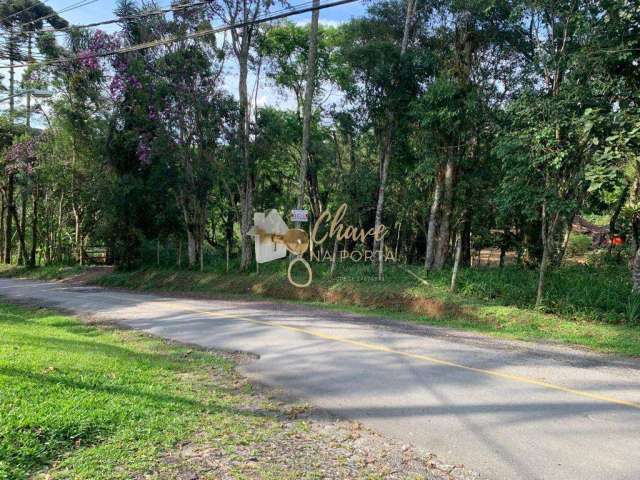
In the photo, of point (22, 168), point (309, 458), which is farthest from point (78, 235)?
point (309, 458)

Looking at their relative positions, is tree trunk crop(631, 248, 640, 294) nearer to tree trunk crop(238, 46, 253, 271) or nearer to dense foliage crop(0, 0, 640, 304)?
dense foliage crop(0, 0, 640, 304)

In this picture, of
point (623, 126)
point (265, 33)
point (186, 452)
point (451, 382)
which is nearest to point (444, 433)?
point (451, 382)


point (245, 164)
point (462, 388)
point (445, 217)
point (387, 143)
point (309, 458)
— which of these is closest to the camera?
point (309, 458)

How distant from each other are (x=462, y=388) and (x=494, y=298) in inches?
287

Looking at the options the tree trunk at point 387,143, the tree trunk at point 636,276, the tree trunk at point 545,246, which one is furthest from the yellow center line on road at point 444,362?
the tree trunk at point 387,143

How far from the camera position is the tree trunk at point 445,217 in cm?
1668

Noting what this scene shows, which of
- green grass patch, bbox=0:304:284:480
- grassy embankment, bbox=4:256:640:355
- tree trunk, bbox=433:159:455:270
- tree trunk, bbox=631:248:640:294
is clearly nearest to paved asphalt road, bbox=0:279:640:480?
green grass patch, bbox=0:304:284:480

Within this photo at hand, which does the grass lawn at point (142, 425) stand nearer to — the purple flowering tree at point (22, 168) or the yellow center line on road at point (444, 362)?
the yellow center line on road at point (444, 362)

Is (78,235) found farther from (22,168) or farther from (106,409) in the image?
(106,409)

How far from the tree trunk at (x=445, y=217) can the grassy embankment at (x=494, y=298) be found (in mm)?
1206

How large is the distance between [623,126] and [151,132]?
18087 mm

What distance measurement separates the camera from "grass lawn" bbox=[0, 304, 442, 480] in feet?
12.5

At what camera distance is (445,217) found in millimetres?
17016

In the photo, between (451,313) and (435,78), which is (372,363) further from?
(435,78)
